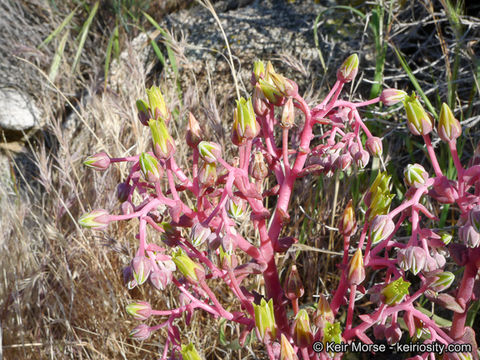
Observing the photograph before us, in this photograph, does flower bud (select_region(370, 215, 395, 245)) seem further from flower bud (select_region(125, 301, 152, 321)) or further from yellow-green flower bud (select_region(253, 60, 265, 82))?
flower bud (select_region(125, 301, 152, 321))

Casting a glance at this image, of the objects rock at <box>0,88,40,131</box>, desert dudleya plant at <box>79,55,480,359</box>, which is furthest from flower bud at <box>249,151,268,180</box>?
rock at <box>0,88,40,131</box>

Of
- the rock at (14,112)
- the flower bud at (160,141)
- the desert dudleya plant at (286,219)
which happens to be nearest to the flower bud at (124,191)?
the desert dudleya plant at (286,219)

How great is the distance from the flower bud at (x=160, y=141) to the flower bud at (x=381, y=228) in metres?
0.32

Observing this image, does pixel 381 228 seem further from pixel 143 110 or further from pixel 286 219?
pixel 143 110

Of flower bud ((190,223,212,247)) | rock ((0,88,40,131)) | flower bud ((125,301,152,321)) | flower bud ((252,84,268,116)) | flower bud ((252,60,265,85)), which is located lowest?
rock ((0,88,40,131))

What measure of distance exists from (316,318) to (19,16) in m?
3.02

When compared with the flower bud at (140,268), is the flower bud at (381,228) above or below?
above

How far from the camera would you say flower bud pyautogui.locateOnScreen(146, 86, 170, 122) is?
798mm

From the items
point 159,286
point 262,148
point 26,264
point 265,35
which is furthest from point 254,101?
point 265,35

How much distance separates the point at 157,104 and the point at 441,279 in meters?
0.51

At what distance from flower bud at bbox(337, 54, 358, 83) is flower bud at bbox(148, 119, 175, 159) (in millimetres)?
293

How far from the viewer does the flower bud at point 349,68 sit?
2.53 feet

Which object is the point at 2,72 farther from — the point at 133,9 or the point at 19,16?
the point at 133,9

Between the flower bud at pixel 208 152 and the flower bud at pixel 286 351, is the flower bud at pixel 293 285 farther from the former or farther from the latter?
the flower bud at pixel 208 152
